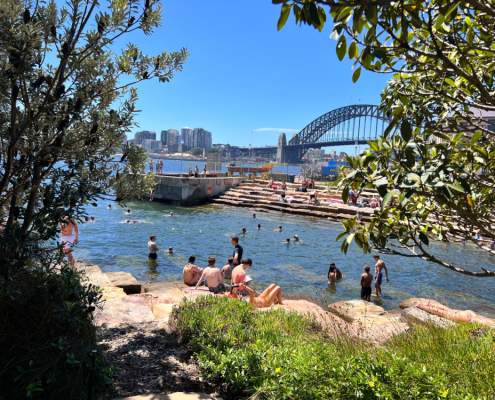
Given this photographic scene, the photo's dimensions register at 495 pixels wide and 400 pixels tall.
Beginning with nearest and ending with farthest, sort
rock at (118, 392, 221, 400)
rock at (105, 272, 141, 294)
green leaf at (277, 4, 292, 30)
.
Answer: green leaf at (277, 4, 292, 30)
rock at (118, 392, 221, 400)
rock at (105, 272, 141, 294)

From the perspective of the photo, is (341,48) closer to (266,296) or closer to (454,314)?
(266,296)

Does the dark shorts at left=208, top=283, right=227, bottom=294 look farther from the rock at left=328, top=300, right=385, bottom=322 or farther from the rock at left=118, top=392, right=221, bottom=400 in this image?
the rock at left=118, top=392, right=221, bottom=400

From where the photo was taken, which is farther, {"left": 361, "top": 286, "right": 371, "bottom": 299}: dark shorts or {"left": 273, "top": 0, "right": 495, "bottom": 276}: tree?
{"left": 361, "top": 286, "right": 371, "bottom": 299}: dark shorts

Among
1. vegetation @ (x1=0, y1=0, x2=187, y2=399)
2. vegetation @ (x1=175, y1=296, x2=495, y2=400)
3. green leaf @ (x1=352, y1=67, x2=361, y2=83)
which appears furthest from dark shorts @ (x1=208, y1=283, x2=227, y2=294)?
green leaf @ (x1=352, y1=67, x2=361, y2=83)

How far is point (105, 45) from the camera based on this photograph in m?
4.65

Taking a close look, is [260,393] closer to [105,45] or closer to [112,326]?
[112,326]

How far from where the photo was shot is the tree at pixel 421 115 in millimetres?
2461

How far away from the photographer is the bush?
304 cm

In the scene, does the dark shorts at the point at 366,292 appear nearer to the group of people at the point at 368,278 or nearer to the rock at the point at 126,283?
the group of people at the point at 368,278

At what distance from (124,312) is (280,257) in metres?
13.2

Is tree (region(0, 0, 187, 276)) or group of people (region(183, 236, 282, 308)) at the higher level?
tree (region(0, 0, 187, 276))

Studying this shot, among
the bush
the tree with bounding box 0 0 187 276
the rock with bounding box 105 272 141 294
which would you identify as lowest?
the rock with bounding box 105 272 141 294

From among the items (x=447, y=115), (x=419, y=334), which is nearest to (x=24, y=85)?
(x=447, y=115)

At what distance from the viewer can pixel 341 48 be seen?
2.68m
